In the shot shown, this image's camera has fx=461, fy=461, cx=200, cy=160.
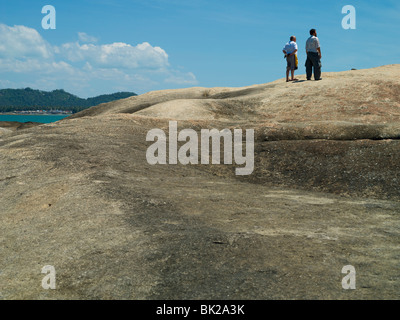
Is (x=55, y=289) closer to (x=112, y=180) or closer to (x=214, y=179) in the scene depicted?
(x=112, y=180)

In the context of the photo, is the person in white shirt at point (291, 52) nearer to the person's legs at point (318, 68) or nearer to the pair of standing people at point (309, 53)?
the pair of standing people at point (309, 53)

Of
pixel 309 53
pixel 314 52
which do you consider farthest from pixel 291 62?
pixel 314 52

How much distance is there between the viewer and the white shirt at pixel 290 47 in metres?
20.1

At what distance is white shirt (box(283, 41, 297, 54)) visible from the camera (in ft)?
65.9

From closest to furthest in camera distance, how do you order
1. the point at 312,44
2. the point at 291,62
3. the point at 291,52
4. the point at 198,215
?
1. the point at 198,215
2. the point at 312,44
3. the point at 291,52
4. the point at 291,62

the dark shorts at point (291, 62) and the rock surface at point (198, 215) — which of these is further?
the dark shorts at point (291, 62)

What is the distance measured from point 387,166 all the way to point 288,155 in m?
2.34

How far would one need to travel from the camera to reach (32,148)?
11.0 meters

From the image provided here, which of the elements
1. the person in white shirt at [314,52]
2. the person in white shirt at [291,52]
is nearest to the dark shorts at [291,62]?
the person in white shirt at [291,52]

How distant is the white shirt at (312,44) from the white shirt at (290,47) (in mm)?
573

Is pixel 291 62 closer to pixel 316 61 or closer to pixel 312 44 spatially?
pixel 316 61

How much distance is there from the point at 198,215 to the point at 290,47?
49.3 feet

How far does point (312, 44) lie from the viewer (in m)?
19.6

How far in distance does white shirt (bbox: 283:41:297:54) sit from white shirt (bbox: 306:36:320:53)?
1.88ft
